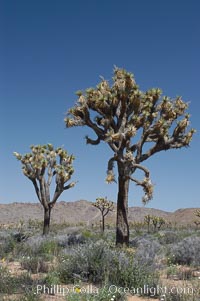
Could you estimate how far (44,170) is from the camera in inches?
890

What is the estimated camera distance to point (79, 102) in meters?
14.9

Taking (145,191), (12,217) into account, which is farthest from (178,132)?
(12,217)

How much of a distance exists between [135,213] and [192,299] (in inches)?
3659

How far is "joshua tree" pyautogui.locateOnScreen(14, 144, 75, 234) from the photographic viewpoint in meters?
22.4

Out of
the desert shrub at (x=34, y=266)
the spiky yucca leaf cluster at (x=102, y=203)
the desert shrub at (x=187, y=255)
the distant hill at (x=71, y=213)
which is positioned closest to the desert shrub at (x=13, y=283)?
the desert shrub at (x=34, y=266)

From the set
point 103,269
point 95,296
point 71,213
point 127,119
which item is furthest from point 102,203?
point 71,213


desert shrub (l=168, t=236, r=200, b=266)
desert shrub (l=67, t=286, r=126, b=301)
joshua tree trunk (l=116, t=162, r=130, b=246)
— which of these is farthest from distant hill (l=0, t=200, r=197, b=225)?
desert shrub (l=67, t=286, r=126, b=301)

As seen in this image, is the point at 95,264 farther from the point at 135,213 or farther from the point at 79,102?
the point at 135,213

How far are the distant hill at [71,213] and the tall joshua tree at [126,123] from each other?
214 ft

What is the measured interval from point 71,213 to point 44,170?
69861mm

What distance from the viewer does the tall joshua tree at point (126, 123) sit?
1429cm

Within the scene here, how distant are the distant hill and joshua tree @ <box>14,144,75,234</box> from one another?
56.5 meters

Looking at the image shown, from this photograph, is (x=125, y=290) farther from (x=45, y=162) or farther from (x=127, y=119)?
(x=45, y=162)

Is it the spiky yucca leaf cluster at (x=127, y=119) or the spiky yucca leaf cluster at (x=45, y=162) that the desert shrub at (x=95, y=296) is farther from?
the spiky yucca leaf cluster at (x=45, y=162)
